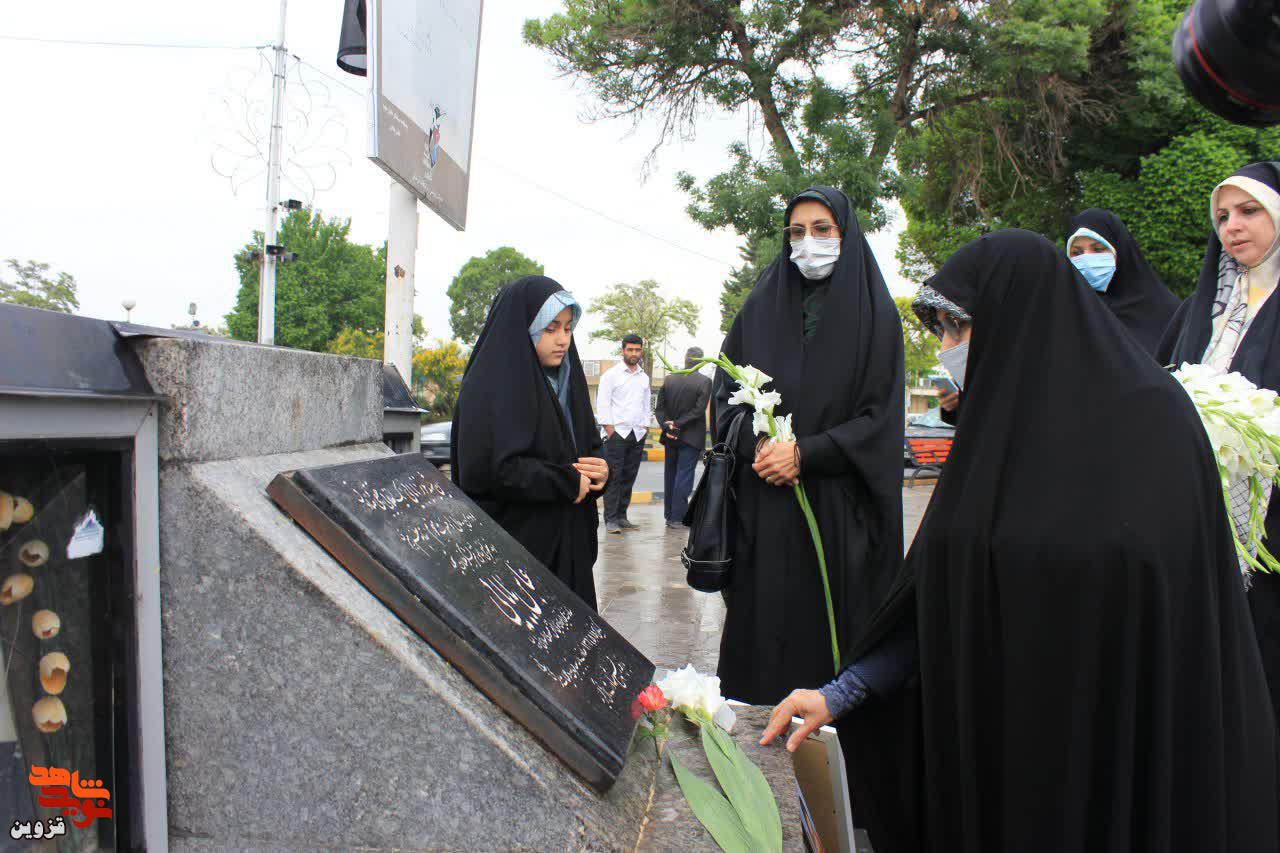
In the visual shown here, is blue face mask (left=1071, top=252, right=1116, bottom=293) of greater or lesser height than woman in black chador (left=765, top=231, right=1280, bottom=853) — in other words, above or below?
above

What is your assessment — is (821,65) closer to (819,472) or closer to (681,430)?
(681,430)

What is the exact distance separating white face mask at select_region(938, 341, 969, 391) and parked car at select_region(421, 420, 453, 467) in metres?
9.57

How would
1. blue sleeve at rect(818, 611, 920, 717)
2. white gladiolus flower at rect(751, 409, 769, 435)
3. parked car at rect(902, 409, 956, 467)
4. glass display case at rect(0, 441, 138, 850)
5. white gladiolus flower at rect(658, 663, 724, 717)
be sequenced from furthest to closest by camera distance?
1. parked car at rect(902, 409, 956, 467)
2. white gladiolus flower at rect(751, 409, 769, 435)
3. blue sleeve at rect(818, 611, 920, 717)
4. white gladiolus flower at rect(658, 663, 724, 717)
5. glass display case at rect(0, 441, 138, 850)

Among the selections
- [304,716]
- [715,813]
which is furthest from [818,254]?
[304,716]

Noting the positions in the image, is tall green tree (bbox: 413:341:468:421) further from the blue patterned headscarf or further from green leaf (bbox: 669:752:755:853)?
green leaf (bbox: 669:752:755:853)

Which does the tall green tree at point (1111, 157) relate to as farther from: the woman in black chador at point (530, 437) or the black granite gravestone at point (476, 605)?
the black granite gravestone at point (476, 605)

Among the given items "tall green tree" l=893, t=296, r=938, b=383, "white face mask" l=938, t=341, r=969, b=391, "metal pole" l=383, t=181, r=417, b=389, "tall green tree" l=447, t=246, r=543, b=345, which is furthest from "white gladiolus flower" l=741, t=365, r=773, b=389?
"tall green tree" l=447, t=246, r=543, b=345

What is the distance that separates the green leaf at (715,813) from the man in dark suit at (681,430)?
7.01 metres

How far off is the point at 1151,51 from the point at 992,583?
50.1 ft

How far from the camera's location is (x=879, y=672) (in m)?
1.96

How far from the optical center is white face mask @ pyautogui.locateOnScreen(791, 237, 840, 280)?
318cm

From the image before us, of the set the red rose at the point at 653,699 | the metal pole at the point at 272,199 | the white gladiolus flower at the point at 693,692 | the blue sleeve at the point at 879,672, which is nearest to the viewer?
the red rose at the point at 653,699

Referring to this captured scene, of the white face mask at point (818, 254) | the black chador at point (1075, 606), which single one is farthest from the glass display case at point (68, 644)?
the white face mask at point (818, 254)

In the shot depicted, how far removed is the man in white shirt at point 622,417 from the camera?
884 cm
